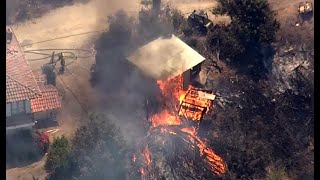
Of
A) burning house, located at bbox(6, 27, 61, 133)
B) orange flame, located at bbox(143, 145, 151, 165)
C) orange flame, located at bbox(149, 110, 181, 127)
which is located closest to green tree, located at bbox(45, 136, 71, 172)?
burning house, located at bbox(6, 27, 61, 133)

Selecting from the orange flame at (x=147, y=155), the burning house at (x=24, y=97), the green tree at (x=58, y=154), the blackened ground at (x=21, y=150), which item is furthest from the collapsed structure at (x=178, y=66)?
the blackened ground at (x=21, y=150)

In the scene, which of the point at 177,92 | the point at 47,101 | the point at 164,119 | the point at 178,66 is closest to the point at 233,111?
the point at 177,92

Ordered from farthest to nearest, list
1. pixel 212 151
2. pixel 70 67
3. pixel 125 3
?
pixel 125 3 < pixel 70 67 < pixel 212 151

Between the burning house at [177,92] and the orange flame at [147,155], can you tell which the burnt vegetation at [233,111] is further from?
the burning house at [177,92]

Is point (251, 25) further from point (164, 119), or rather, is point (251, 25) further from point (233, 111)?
point (164, 119)

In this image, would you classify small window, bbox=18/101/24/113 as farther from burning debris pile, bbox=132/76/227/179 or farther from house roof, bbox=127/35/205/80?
burning debris pile, bbox=132/76/227/179

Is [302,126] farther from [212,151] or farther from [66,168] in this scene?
[66,168]
